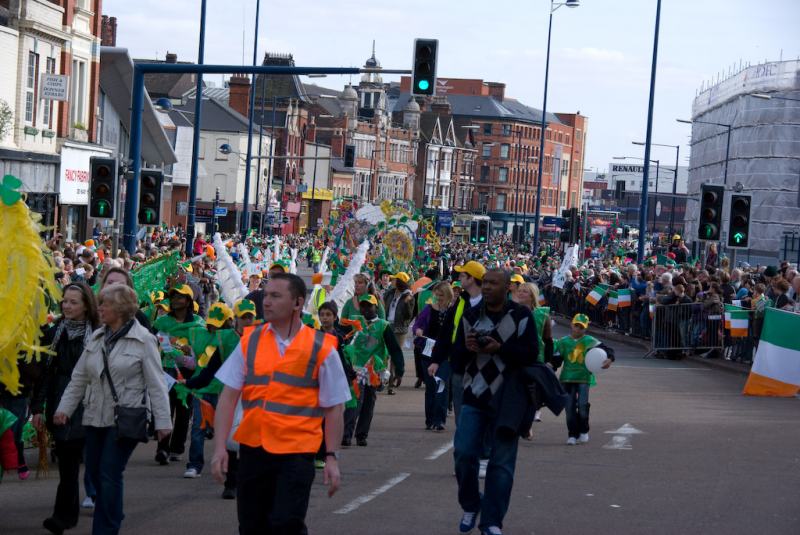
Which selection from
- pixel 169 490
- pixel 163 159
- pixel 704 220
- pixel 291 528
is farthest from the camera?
pixel 163 159

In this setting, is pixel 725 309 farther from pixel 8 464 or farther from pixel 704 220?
pixel 8 464

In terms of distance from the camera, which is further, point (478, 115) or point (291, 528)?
point (478, 115)

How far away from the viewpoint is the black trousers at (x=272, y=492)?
6.46m

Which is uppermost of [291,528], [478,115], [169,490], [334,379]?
[478,115]

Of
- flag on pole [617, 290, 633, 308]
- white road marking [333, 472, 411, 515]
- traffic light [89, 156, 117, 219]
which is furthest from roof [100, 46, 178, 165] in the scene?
white road marking [333, 472, 411, 515]

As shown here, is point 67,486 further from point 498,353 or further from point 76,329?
point 498,353

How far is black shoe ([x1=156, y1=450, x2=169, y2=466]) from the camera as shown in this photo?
468 inches

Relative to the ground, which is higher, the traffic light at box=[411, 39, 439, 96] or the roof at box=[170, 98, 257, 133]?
the roof at box=[170, 98, 257, 133]

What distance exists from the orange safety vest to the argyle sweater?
7.27ft

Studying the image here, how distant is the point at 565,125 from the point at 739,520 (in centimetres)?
16927

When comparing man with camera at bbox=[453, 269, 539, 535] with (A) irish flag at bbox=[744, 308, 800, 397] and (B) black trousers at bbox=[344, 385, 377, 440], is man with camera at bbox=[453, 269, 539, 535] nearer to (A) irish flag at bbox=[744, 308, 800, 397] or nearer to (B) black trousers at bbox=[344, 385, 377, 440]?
(B) black trousers at bbox=[344, 385, 377, 440]

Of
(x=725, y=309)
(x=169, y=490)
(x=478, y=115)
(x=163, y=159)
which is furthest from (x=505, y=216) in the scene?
(x=169, y=490)

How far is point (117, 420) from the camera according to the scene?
26.4ft

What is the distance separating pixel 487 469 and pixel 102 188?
40.2 ft
